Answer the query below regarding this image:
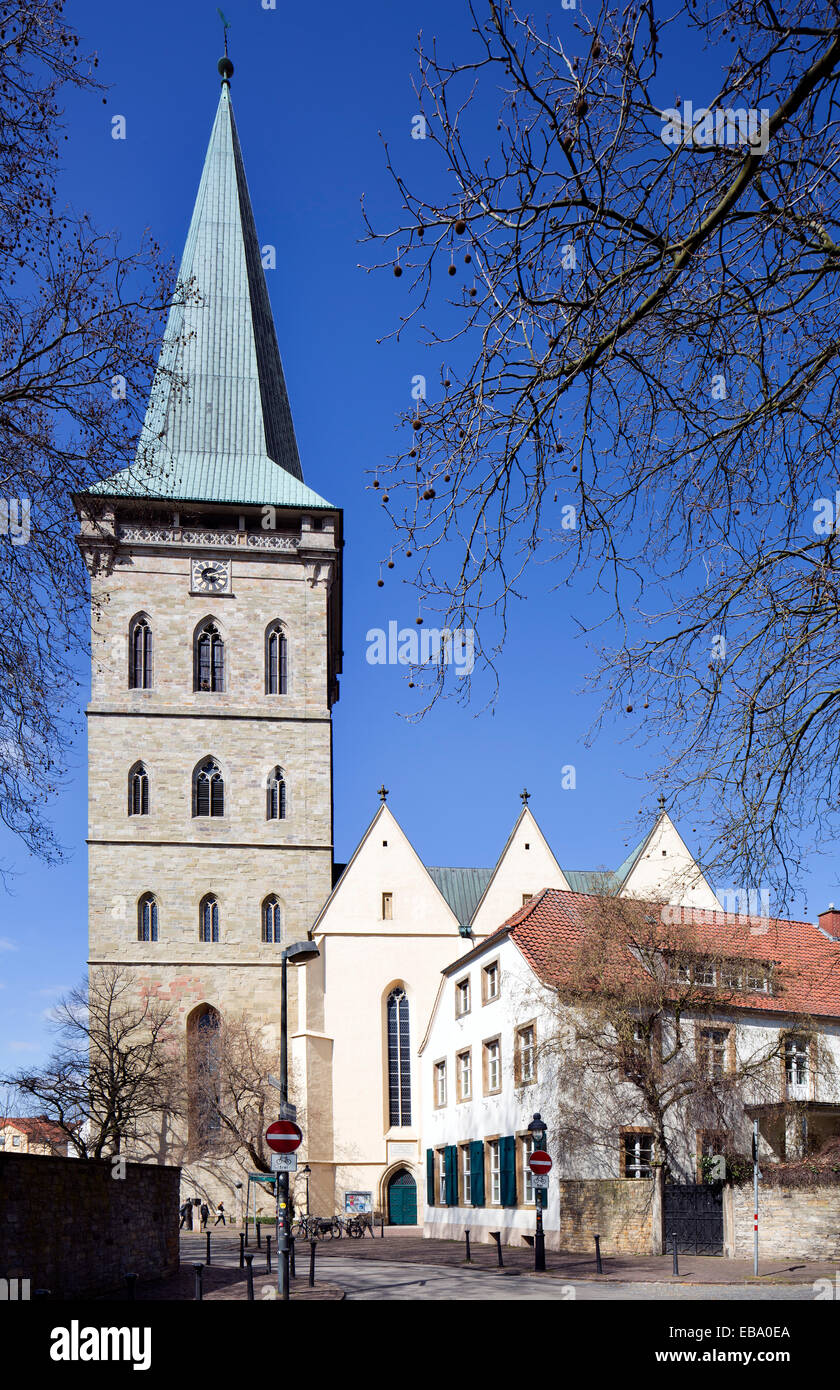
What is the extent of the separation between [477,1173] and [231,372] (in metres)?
36.3

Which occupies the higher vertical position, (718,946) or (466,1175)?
(718,946)

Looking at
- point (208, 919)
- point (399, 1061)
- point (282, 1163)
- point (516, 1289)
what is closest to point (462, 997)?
point (399, 1061)

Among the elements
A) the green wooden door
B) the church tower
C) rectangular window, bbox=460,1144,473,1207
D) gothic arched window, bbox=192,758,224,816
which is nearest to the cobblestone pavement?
rectangular window, bbox=460,1144,473,1207

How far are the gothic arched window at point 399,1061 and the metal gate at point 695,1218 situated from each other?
2265 cm

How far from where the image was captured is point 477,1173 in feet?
108

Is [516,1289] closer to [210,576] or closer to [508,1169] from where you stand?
[508,1169]

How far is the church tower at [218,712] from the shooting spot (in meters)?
49.5

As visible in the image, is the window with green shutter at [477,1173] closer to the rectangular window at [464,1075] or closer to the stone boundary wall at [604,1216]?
the rectangular window at [464,1075]

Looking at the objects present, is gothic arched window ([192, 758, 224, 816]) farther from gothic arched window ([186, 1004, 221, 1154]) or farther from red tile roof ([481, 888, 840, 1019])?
red tile roof ([481, 888, 840, 1019])

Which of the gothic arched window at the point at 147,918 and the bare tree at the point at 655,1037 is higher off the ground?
the gothic arched window at the point at 147,918

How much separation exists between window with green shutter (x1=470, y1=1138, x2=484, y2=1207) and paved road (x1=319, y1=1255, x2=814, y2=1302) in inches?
383

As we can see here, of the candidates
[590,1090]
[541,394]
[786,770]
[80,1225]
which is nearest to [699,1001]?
[590,1090]

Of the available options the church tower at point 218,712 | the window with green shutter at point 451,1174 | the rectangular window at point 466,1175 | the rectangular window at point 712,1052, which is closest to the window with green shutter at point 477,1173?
the rectangular window at point 466,1175
